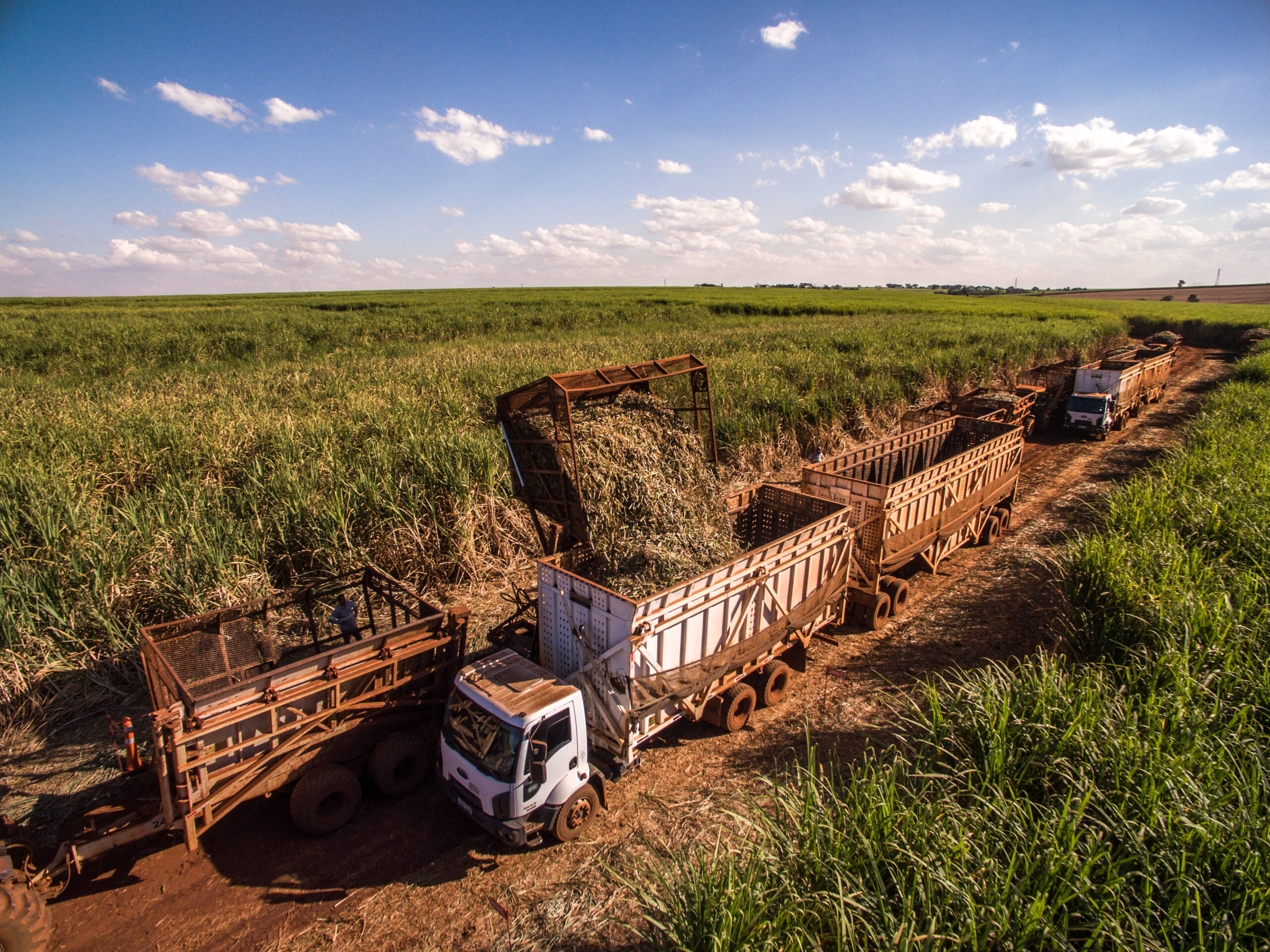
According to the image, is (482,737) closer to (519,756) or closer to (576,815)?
(519,756)

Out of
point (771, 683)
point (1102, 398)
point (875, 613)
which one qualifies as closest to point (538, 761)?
point (771, 683)

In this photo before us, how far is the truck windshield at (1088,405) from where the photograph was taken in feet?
66.1

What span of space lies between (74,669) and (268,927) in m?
4.48

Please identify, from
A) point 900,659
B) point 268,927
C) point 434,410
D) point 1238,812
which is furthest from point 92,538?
point 1238,812

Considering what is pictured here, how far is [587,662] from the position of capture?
617cm

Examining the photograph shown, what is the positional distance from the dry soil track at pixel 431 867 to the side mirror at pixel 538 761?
2.92 feet

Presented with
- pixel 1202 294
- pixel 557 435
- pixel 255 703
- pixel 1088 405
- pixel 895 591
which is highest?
pixel 1202 294

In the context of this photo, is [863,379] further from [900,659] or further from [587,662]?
[587,662]

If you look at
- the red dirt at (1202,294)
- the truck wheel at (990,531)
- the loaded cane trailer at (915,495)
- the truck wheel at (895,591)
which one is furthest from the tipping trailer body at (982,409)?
the red dirt at (1202,294)

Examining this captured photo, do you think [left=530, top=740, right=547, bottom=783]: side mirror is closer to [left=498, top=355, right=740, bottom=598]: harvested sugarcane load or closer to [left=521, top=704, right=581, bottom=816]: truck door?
[left=521, top=704, right=581, bottom=816]: truck door

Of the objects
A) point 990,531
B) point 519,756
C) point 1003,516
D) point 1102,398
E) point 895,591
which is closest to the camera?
point 519,756

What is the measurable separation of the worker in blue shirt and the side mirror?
3.06 m

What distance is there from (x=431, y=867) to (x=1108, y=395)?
24.2 metres

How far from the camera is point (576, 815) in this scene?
5672 millimetres
